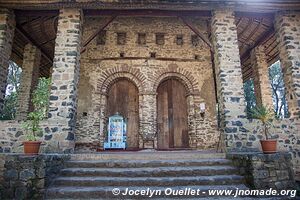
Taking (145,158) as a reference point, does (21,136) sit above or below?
above

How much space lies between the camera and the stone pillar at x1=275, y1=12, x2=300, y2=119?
619cm

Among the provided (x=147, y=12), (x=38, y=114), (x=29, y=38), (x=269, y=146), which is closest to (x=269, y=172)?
(x=269, y=146)

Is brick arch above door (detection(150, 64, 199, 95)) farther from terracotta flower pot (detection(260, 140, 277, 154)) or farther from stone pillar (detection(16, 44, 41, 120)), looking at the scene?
stone pillar (detection(16, 44, 41, 120))

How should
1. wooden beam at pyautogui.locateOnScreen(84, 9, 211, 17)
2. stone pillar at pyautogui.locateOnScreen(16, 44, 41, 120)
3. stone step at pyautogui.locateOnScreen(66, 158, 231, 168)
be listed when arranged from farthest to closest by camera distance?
stone pillar at pyautogui.locateOnScreen(16, 44, 41, 120) → wooden beam at pyautogui.locateOnScreen(84, 9, 211, 17) → stone step at pyautogui.locateOnScreen(66, 158, 231, 168)

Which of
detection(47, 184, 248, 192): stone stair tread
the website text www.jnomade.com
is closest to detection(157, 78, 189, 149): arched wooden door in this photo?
detection(47, 184, 248, 192): stone stair tread

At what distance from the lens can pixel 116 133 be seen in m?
7.90

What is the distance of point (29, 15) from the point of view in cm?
683

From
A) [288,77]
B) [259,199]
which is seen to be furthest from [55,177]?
[288,77]

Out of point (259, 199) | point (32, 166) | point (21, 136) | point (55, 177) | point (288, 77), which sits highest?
point (288, 77)

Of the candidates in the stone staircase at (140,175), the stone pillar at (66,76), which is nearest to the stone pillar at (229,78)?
the stone staircase at (140,175)

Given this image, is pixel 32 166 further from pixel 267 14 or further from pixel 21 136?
pixel 267 14

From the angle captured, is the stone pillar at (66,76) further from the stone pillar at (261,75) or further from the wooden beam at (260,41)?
the stone pillar at (261,75)

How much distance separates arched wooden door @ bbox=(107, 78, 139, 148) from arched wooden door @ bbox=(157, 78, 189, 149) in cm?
92

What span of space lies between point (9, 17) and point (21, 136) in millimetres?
3655
